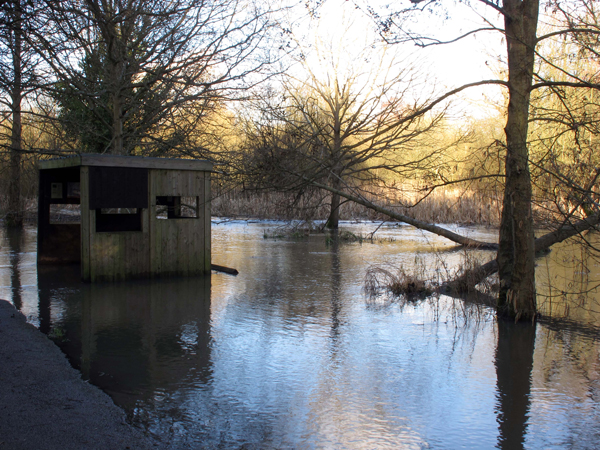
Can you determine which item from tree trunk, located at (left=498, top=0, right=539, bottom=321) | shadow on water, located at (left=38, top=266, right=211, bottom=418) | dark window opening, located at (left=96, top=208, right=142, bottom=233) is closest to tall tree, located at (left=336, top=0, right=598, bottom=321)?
tree trunk, located at (left=498, top=0, right=539, bottom=321)

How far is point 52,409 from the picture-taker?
4367 millimetres

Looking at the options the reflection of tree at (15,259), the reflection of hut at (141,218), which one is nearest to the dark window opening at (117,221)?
the reflection of hut at (141,218)

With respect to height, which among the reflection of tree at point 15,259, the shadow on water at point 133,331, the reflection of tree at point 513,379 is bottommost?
the reflection of tree at point 513,379

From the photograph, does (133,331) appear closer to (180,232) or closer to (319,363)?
(319,363)

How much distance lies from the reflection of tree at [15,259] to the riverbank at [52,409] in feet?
9.70

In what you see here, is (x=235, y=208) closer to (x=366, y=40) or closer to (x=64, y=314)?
(x=366, y=40)

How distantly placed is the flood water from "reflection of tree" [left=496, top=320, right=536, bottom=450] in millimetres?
18

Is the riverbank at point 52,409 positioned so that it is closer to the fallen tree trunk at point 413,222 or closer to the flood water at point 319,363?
the flood water at point 319,363

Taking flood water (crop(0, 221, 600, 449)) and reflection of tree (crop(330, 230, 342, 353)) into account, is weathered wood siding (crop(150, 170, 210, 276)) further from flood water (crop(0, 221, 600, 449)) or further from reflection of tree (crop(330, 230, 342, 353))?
reflection of tree (crop(330, 230, 342, 353))

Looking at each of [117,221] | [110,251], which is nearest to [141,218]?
[110,251]

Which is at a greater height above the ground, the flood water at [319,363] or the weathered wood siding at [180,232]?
the weathered wood siding at [180,232]

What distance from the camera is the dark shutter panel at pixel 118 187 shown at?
9828 millimetres

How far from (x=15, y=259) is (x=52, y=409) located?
10243 mm

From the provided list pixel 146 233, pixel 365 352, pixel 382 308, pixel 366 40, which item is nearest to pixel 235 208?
pixel 366 40
